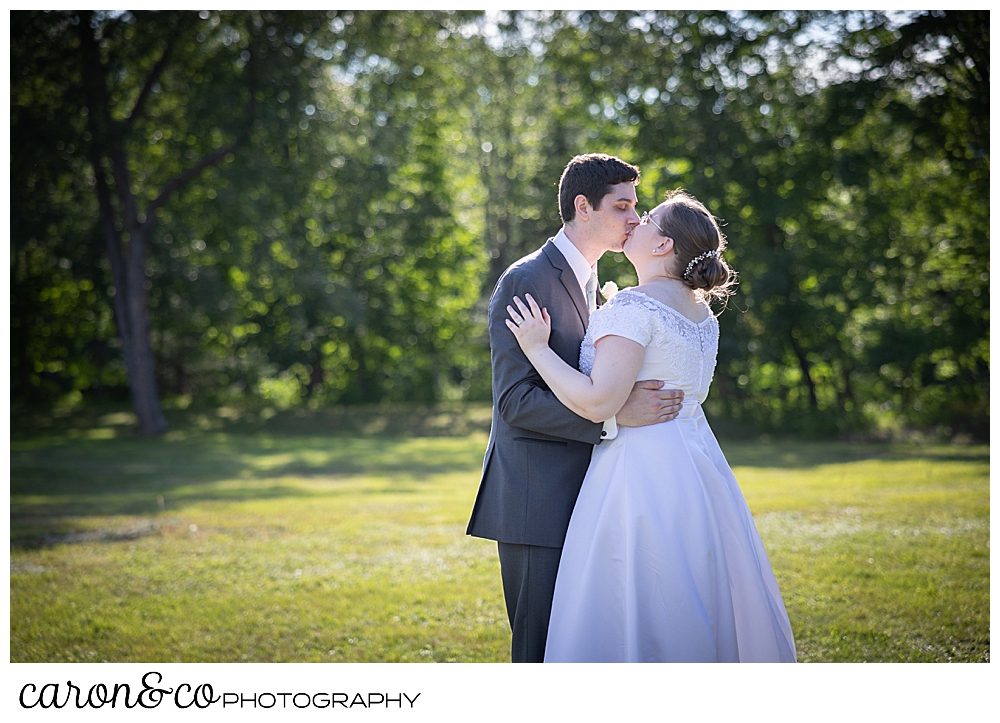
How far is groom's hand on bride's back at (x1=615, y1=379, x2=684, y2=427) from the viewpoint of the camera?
318 cm

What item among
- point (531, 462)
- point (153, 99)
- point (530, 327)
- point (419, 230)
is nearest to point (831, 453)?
point (531, 462)

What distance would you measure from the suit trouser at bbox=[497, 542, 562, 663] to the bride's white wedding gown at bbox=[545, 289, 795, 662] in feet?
0.30

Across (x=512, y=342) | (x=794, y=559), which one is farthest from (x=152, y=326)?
(x=512, y=342)

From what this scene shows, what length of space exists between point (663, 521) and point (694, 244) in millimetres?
1030

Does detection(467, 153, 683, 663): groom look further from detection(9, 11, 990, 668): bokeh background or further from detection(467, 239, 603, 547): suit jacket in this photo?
detection(9, 11, 990, 668): bokeh background

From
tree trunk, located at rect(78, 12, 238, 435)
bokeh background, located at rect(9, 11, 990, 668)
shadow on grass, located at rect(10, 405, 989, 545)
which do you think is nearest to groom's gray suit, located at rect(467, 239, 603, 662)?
bokeh background, located at rect(9, 11, 990, 668)

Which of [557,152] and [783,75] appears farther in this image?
[557,152]

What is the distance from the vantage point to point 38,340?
73.4 ft

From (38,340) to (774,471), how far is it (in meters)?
19.0

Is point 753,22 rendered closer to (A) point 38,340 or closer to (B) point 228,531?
(B) point 228,531

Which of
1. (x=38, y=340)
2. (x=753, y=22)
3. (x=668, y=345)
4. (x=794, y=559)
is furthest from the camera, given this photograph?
(x=38, y=340)

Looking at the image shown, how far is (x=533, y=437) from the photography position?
3.29 metres

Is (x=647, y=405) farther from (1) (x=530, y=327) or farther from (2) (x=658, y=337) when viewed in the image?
(1) (x=530, y=327)

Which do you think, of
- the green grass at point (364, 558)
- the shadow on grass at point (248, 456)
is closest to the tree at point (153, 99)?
the shadow on grass at point (248, 456)
